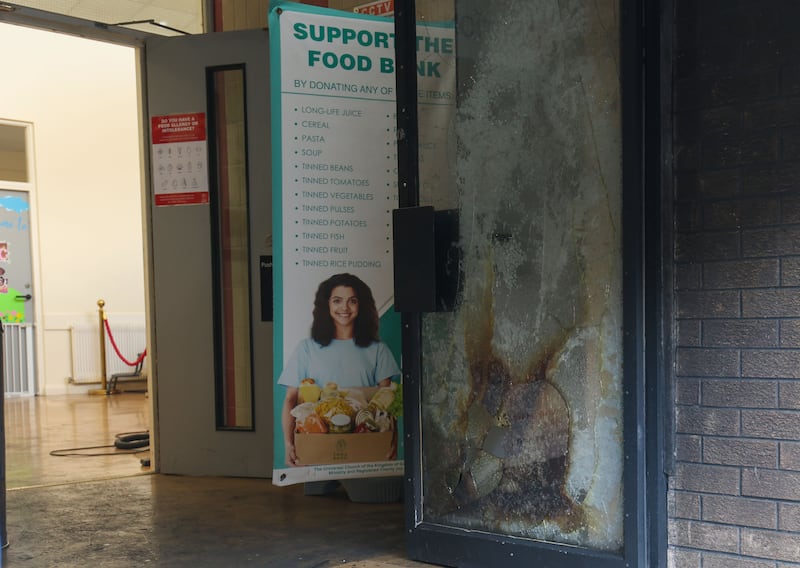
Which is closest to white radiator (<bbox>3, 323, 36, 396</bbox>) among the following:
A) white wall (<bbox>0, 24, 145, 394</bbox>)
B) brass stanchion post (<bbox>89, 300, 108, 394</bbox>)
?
white wall (<bbox>0, 24, 145, 394</bbox>)

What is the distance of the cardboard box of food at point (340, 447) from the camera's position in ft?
10.1

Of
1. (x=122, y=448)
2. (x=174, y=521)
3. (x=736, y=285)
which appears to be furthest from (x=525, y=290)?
(x=122, y=448)

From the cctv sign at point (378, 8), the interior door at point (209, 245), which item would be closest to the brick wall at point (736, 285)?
the cctv sign at point (378, 8)

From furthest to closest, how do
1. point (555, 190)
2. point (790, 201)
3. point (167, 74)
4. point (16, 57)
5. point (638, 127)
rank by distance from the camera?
point (16, 57), point (167, 74), point (555, 190), point (638, 127), point (790, 201)

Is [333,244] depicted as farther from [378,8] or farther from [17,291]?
[17,291]

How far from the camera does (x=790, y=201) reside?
82.7 inches

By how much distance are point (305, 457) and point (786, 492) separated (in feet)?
5.63

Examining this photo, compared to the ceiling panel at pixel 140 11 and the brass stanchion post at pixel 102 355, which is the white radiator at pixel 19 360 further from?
the ceiling panel at pixel 140 11

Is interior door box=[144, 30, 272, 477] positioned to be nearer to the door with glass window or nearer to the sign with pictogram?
the sign with pictogram

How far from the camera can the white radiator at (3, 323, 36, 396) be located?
→ 321 inches

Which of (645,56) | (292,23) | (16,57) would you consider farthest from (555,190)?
(16,57)

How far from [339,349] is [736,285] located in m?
1.51

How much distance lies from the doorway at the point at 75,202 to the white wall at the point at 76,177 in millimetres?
11

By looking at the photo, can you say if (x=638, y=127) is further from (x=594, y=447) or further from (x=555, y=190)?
(x=594, y=447)
